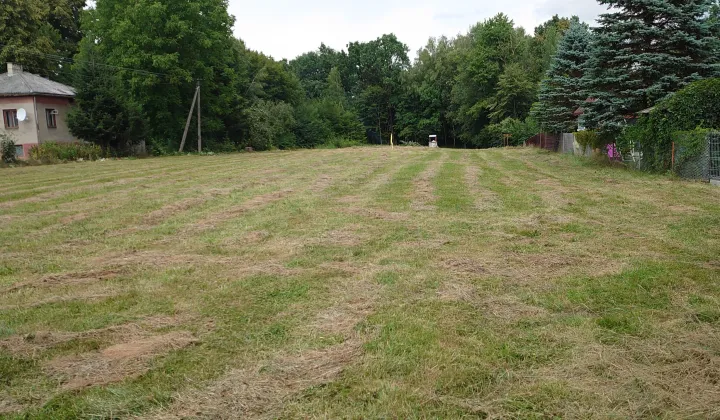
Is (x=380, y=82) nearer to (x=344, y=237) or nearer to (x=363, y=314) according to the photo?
(x=344, y=237)

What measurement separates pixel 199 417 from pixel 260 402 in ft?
1.09

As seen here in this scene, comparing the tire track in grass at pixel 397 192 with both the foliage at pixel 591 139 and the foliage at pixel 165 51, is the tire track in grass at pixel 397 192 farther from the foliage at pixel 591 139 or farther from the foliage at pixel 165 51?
the foliage at pixel 165 51

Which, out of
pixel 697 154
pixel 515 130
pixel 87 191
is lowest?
pixel 87 191

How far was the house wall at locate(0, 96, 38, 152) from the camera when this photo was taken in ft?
95.7

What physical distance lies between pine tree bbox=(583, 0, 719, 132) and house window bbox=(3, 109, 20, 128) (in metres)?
32.4

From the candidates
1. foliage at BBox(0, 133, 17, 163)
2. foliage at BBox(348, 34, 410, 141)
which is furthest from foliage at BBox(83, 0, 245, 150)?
foliage at BBox(348, 34, 410, 141)

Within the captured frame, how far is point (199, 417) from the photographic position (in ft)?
8.46

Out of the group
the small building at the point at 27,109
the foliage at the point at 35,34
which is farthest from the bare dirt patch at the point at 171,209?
the foliage at the point at 35,34

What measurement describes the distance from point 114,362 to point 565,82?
27.9 metres

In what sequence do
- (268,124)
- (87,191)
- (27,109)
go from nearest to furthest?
1. (87,191)
2. (27,109)
3. (268,124)

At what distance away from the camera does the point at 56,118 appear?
3084cm

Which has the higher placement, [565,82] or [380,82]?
[380,82]

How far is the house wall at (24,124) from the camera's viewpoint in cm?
2916

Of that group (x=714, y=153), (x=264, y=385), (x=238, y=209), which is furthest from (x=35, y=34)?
(x=264, y=385)
